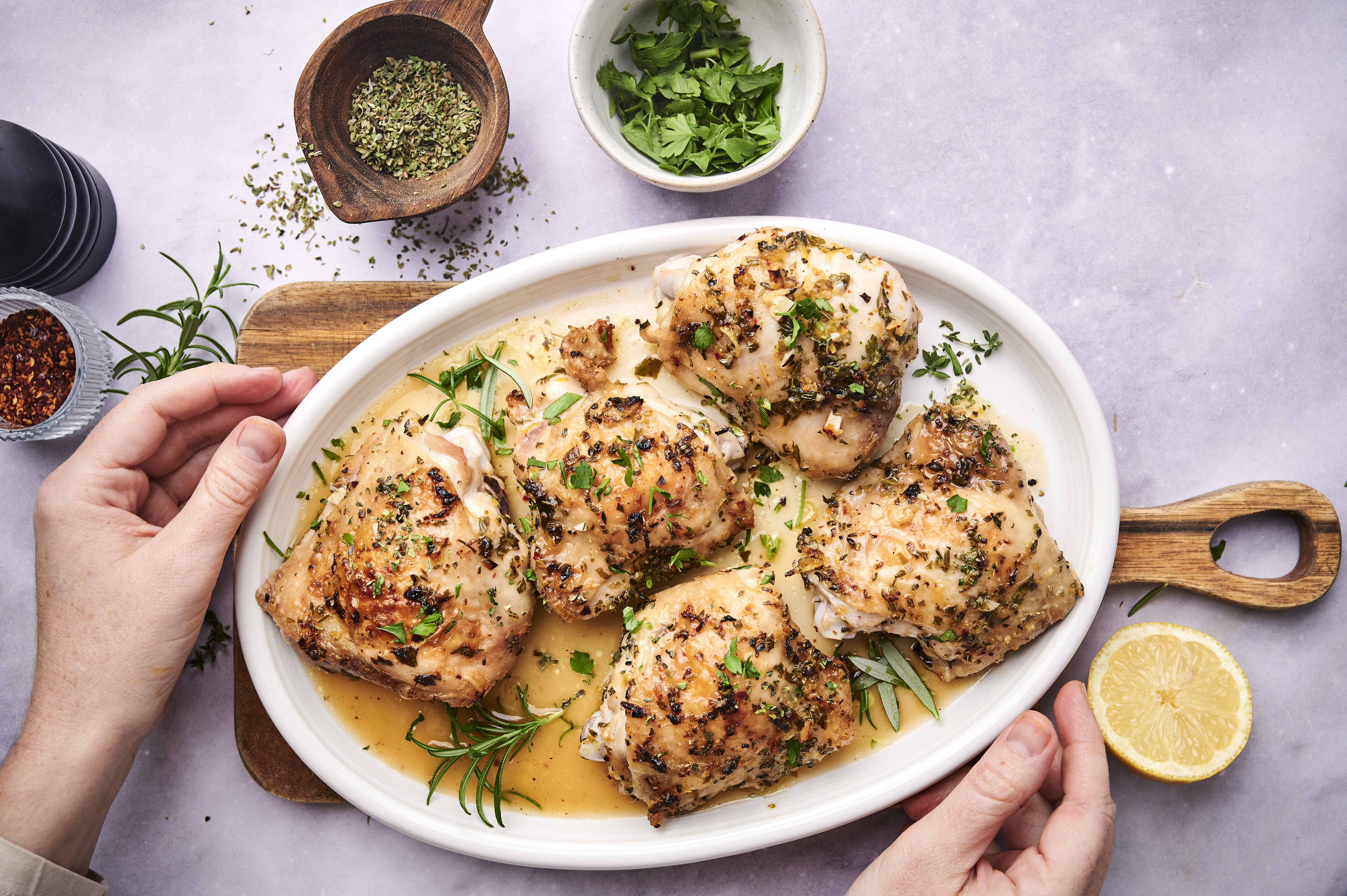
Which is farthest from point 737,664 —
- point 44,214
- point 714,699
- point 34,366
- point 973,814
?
point 44,214

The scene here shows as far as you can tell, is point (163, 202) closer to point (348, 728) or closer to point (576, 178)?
Answer: point (576, 178)

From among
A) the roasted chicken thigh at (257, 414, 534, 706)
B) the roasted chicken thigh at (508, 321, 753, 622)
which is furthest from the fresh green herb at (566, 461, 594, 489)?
the roasted chicken thigh at (257, 414, 534, 706)

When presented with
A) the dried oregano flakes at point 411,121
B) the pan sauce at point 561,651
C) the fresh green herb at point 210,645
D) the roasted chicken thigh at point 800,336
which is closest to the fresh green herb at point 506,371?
the pan sauce at point 561,651

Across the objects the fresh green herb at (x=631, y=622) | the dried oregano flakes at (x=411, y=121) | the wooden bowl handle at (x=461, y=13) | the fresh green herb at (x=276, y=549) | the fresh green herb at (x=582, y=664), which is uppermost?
the wooden bowl handle at (x=461, y=13)

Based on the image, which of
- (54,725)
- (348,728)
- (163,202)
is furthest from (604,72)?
(54,725)

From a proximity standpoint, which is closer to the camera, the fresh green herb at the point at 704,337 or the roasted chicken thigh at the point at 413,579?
the roasted chicken thigh at the point at 413,579

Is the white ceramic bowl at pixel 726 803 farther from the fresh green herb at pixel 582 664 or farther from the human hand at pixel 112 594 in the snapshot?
the fresh green herb at pixel 582 664

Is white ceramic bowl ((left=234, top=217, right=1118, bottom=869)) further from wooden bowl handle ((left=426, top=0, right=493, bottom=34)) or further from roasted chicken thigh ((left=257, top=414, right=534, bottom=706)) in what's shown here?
wooden bowl handle ((left=426, top=0, right=493, bottom=34))
